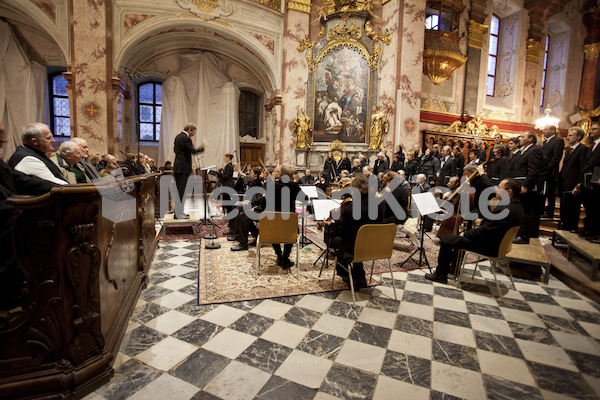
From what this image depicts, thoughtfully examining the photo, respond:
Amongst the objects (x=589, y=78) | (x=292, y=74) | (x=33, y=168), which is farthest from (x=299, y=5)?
(x=589, y=78)

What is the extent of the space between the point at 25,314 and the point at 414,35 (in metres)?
11.7

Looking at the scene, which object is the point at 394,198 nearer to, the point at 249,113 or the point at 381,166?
the point at 381,166

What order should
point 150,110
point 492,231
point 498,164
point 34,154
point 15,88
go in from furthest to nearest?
point 150,110 < point 15,88 < point 498,164 < point 492,231 < point 34,154

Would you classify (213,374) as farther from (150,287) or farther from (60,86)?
(60,86)

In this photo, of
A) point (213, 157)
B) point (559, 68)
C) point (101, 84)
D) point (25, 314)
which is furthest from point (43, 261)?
point (559, 68)

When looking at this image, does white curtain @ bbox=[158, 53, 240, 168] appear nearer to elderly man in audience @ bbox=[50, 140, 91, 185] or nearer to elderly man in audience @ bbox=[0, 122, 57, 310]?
elderly man in audience @ bbox=[50, 140, 91, 185]

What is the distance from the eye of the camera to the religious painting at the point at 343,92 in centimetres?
1068

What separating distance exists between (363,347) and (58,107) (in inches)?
527

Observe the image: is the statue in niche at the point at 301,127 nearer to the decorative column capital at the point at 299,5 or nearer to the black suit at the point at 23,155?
the decorative column capital at the point at 299,5

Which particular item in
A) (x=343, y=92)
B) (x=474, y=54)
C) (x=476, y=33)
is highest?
(x=476, y=33)

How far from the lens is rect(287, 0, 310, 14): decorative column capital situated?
10.4 meters

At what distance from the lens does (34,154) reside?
2219 mm

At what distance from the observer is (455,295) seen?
3.45m

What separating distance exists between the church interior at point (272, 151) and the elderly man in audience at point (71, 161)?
67 cm
